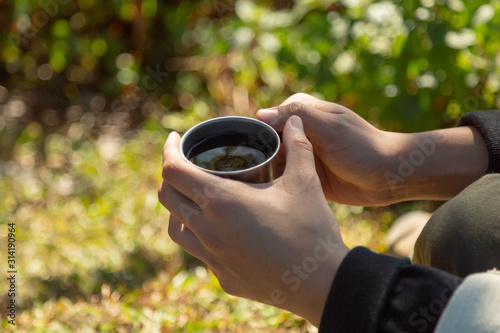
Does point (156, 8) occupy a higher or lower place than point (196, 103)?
higher

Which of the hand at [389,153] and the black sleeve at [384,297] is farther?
the hand at [389,153]

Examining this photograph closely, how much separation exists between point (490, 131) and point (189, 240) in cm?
92

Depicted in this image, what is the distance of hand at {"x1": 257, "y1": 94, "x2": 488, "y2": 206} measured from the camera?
150cm

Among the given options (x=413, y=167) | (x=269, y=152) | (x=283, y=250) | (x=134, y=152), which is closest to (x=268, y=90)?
(x=134, y=152)

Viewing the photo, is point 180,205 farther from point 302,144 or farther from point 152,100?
point 152,100

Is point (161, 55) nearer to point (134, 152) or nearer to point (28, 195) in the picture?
point (134, 152)

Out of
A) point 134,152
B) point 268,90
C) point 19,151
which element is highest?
point 268,90

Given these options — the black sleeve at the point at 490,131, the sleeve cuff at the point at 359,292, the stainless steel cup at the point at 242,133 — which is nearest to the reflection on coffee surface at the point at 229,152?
the stainless steel cup at the point at 242,133

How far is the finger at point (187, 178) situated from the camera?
1.08 metres

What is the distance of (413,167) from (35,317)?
152cm

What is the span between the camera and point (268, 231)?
3.42 ft

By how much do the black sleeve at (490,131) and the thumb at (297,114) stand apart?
18.1 inches

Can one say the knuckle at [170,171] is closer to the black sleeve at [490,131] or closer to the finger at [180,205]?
the finger at [180,205]

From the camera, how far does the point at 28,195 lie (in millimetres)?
2838
